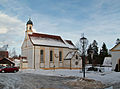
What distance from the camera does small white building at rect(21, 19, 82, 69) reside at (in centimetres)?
4234

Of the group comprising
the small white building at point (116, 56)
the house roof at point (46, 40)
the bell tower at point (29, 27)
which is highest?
the bell tower at point (29, 27)

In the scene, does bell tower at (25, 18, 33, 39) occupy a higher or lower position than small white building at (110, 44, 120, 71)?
higher

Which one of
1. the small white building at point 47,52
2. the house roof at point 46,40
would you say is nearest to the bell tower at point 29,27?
the small white building at point 47,52

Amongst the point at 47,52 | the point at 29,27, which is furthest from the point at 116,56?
the point at 29,27

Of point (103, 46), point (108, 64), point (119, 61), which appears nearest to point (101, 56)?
point (103, 46)

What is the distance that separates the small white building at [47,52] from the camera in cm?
4234

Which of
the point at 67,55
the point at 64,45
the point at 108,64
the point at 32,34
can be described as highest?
the point at 32,34

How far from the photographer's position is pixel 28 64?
1688 inches

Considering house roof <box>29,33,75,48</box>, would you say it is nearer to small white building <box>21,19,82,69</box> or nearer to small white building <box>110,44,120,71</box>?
small white building <box>21,19,82,69</box>

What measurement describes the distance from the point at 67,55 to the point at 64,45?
10.5 ft

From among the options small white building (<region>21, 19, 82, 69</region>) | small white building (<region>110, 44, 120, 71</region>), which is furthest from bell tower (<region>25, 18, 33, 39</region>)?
small white building (<region>110, 44, 120, 71</region>)

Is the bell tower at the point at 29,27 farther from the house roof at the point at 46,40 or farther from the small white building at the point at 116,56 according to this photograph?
the small white building at the point at 116,56

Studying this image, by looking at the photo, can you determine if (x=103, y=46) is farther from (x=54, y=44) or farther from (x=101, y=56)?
(x=54, y=44)

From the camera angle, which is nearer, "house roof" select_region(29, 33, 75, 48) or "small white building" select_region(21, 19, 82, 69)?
"small white building" select_region(21, 19, 82, 69)
